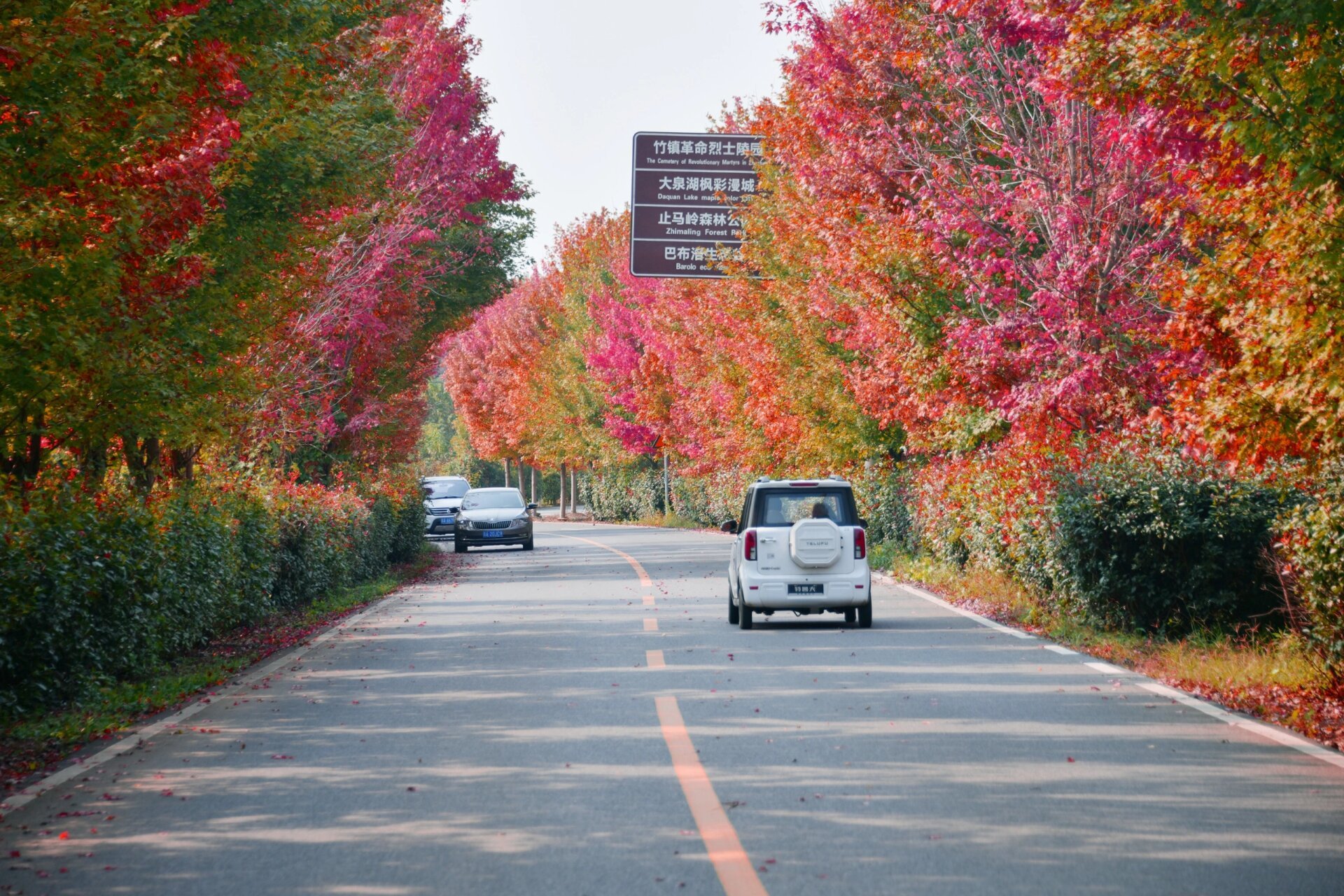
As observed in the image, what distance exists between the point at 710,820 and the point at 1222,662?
6.74 meters

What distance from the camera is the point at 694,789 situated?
25.0 feet


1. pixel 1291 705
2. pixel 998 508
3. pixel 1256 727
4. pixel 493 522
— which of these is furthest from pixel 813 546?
pixel 493 522

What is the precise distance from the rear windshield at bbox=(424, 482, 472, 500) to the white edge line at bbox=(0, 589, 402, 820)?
29.5m

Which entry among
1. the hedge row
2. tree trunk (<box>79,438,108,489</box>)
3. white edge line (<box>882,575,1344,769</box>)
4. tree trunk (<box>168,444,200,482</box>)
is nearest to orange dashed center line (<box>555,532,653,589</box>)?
the hedge row

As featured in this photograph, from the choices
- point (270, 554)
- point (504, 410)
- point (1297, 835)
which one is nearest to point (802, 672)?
point (1297, 835)

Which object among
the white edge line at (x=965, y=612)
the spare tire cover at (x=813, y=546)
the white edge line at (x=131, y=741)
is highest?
the spare tire cover at (x=813, y=546)

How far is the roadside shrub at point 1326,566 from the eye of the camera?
1009cm

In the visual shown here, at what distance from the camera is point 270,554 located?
17609 mm

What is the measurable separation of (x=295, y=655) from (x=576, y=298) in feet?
182

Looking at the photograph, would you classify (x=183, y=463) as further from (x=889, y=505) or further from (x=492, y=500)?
(x=492, y=500)

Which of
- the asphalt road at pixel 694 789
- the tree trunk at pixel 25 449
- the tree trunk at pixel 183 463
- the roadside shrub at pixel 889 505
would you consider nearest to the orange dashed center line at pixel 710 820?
the asphalt road at pixel 694 789

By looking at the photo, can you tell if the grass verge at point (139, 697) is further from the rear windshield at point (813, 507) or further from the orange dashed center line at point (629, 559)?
the orange dashed center line at point (629, 559)

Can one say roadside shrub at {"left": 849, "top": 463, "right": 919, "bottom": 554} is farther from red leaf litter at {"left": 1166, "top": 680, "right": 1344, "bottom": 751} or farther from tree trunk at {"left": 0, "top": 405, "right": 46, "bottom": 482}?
tree trunk at {"left": 0, "top": 405, "right": 46, "bottom": 482}

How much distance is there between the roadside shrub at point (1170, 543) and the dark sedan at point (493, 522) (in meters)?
23.5
